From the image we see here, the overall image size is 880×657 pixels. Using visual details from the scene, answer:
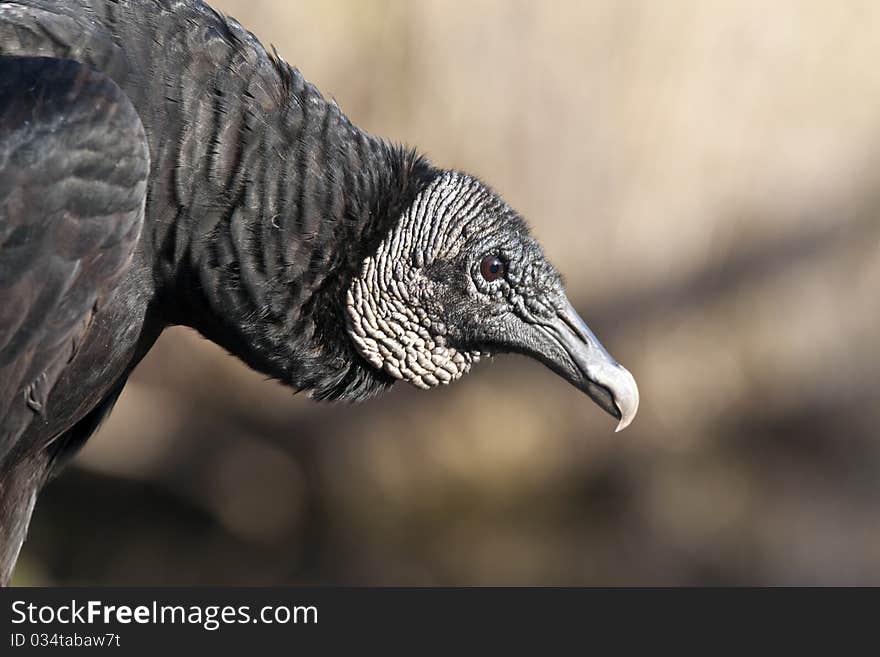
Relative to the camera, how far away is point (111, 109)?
2744 mm

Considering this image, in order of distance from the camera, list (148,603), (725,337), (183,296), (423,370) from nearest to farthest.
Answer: (183,296), (423,370), (148,603), (725,337)

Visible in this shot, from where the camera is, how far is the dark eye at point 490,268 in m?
3.22

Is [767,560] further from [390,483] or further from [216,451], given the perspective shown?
[216,451]

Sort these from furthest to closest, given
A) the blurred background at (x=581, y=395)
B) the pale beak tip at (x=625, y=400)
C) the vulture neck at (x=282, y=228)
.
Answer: the blurred background at (x=581, y=395) → the pale beak tip at (x=625, y=400) → the vulture neck at (x=282, y=228)

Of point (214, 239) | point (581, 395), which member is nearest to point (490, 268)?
point (214, 239)

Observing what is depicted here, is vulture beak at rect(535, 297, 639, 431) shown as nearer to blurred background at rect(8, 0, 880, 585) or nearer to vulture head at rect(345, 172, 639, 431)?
vulture head at rect(345, 172, 639, 431)

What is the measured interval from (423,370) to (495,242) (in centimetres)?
42

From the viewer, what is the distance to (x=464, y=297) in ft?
10.6

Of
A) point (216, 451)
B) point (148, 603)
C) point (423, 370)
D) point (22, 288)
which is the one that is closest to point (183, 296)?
point (22, 288)

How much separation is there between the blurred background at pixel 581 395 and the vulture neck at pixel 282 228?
2.81m

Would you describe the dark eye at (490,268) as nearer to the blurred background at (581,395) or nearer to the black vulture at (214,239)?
the black vulture at (214,239)

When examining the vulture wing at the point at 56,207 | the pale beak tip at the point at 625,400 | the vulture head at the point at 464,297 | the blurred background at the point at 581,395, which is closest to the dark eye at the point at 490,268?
the vulture head at the point at 464,297

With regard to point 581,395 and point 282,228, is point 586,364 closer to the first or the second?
point 282,228

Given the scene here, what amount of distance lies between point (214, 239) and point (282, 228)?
18cm
